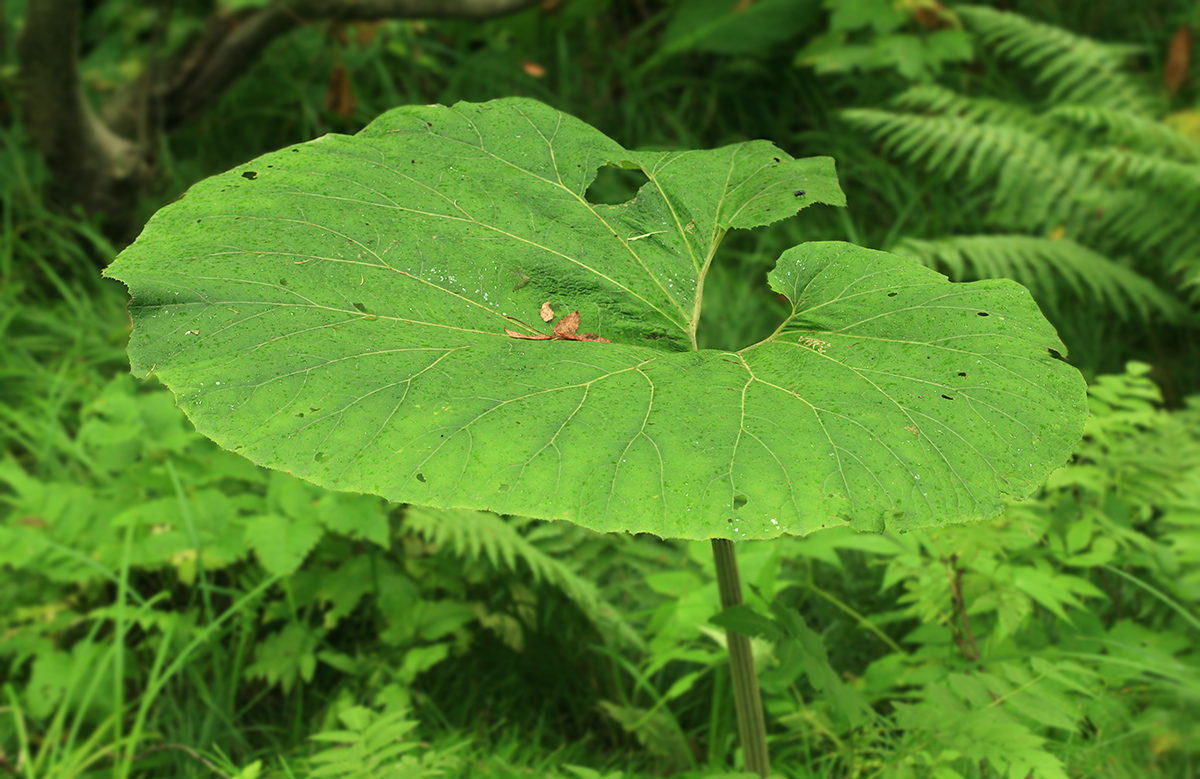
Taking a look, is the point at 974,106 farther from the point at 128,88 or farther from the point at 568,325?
the point at 128,88

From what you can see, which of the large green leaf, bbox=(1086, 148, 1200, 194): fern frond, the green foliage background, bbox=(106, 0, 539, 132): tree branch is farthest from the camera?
bbox=(106, 0, 539, 132): tree branch

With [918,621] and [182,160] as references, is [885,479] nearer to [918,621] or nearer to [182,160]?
[918,621]

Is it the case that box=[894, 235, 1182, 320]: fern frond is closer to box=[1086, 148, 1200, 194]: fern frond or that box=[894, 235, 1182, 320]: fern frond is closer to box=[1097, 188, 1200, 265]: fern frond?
box=[1097, 188, 1200, 265]: fern frond

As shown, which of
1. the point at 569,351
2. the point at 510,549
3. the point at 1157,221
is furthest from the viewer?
the point at 1157,221

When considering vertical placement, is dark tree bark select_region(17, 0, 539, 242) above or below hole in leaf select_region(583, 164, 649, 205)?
above

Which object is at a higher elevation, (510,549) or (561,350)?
(561,350)

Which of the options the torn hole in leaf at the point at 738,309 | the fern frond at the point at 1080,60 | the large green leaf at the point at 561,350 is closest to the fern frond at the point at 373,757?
the large green leaf at the point at 561,350

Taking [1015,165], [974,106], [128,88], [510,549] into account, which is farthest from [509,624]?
[128,88]

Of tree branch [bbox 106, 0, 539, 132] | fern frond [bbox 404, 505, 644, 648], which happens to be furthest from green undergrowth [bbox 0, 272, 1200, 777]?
tree branch [bbox 106, 0, 539, 132]
